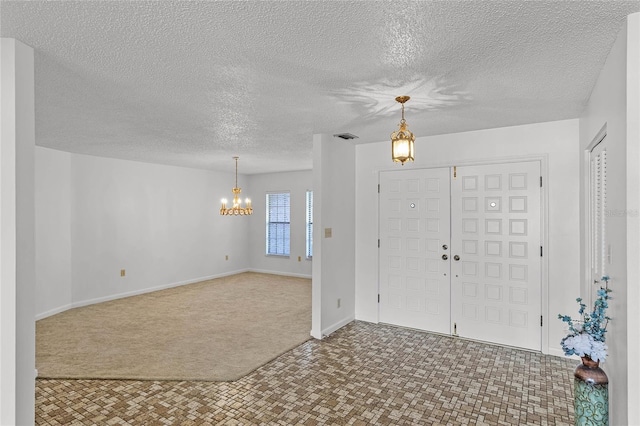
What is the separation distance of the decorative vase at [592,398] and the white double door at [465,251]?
76.7 inches

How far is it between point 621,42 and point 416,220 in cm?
297

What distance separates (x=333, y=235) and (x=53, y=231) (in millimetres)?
4391

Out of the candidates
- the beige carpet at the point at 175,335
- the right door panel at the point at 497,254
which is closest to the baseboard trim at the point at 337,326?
the beige carpet at the point at 175,335

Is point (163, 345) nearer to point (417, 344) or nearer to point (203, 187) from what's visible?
point (417, 344)

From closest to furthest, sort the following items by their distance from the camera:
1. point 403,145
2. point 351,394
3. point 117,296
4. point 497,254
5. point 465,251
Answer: point 403,145 → point 351,394 → point 497,254 → point 465,251 → point 117,296

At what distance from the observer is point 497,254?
163 inches

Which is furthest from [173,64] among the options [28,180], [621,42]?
[621,42]

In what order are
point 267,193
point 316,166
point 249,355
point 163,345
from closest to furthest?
point 249,355 < point 163,345 < point 316,166 < point 267,193

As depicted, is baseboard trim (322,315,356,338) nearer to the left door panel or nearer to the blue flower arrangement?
the left door panel

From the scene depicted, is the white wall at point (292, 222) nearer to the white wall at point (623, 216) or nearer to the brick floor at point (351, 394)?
the brick floor at point (351, 394)

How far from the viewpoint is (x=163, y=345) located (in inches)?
163

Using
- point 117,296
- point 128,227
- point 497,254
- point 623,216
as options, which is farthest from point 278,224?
point 623,216

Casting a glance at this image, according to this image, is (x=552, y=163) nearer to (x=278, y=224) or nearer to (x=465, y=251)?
(x=465, y=251)

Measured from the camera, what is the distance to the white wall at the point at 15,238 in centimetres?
199
